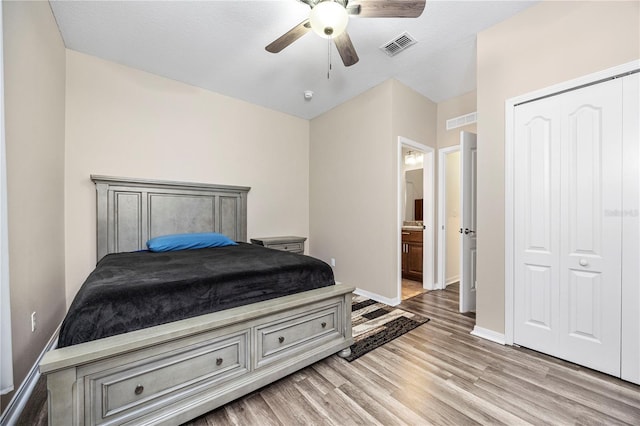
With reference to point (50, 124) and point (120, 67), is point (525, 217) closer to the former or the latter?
point (50, 124)

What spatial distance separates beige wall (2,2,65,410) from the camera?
1.58 m

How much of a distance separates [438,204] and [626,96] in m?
2.34

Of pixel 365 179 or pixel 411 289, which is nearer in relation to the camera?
pixel 365 179

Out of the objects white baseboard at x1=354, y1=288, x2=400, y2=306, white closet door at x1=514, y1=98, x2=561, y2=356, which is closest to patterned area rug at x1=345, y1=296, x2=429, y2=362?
white baseboard at x1=354, y1=288, x2=400, y2=306

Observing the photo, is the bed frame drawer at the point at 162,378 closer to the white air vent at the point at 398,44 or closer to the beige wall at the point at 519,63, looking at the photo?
the beige wall at the point at 519,63

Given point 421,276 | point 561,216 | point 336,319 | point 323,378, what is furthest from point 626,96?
point 421,276

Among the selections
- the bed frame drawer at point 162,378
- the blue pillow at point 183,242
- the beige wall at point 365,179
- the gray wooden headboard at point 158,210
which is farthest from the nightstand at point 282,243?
the bed frame drawer at point 162,378

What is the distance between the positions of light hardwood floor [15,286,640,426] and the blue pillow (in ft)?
5.76

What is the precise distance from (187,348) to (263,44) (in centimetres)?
276

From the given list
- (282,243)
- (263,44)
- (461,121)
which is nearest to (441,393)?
(282,243)

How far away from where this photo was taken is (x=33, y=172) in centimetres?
190

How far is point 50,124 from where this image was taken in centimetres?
228

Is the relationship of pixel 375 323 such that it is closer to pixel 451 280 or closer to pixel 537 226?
pixel 537 226

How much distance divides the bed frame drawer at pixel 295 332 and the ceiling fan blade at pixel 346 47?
2054mm
